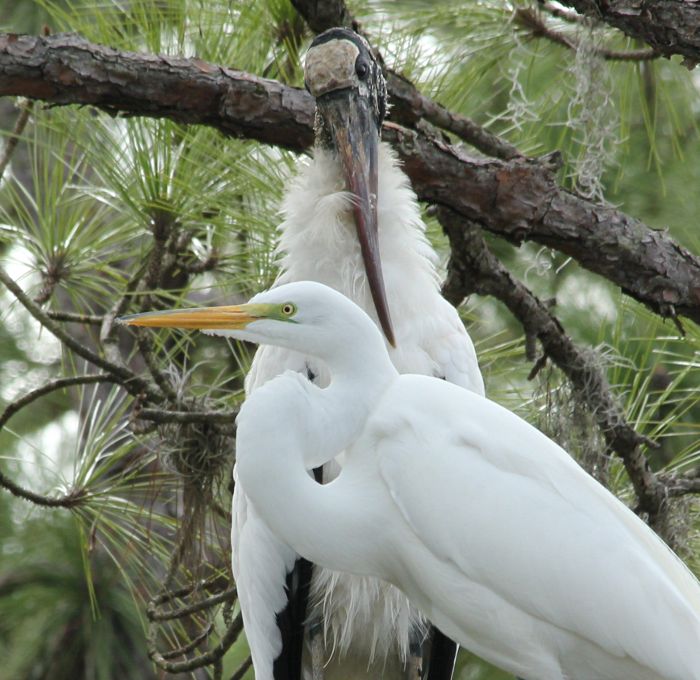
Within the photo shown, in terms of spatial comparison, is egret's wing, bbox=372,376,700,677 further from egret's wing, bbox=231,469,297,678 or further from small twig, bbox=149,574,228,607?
small twig, bbox=149,574,228,607

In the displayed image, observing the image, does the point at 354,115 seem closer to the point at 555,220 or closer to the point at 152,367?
the point at 555,220

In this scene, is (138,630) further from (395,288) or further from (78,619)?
(395,288)

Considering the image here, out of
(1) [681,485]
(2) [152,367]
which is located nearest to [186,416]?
(2) [152,367]

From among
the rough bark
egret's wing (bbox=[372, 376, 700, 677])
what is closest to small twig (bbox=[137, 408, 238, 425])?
the rough bark

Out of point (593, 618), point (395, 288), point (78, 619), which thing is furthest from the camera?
point (78, 619)

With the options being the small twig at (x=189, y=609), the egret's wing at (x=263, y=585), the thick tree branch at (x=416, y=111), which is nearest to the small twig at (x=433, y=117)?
the thick tree branch at (x=416, y=111)

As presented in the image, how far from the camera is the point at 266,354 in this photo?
2301 millimetres

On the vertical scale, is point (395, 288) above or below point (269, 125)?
below

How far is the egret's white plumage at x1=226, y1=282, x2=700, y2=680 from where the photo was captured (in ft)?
5.57

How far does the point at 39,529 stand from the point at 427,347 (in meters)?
1.52

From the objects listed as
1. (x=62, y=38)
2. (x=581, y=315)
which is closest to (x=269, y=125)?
(x=62, y=38)

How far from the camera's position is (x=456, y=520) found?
1.72m

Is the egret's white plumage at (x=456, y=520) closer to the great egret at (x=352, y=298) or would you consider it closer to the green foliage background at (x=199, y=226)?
Result: the great egret at (x=352, y=298)

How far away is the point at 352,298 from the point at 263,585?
499 millimetres
